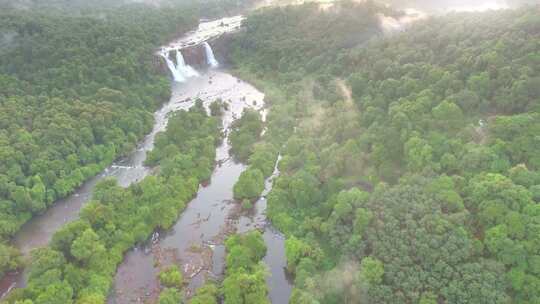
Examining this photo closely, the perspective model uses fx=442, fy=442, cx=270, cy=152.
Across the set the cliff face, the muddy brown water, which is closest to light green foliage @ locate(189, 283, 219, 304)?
the muddy brown water

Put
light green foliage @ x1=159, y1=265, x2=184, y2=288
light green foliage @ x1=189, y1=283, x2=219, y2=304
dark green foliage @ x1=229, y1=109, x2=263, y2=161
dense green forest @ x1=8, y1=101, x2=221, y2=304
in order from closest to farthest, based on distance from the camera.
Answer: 1. light green foliage @ x1=189, y1=283, x2=219, y2=304
2. dense green forest @ x1=8, y1=101, x2=221, y2=304
3. light green foliage @ x1=159, y1=265, x2=184, y2=288
4. dark green foliage @ x1=229, y1=109, x2=263, y2=161

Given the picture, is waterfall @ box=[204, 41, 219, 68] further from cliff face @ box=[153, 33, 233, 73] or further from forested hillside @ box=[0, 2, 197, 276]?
forested hillside @ box=[0, 2, 197, 276]

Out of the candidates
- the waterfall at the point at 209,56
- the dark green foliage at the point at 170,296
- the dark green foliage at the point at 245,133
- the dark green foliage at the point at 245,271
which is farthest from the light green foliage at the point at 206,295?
the waterfall at the point at 209,56

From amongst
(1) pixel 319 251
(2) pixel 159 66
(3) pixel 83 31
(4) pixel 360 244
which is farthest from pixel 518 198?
(3) pixel 83 31

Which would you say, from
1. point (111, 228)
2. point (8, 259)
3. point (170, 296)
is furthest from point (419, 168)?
point (8, 259)

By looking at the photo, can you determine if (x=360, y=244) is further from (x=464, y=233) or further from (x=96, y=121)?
(x=96, y=121)

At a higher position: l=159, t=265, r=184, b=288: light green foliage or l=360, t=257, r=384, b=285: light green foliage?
l=360, t=257, r=384, b=285: light green foliage

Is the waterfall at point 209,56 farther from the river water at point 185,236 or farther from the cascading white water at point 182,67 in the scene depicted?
the river water at point 185,236
